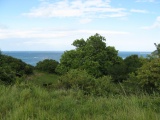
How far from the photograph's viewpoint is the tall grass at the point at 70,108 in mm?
3916

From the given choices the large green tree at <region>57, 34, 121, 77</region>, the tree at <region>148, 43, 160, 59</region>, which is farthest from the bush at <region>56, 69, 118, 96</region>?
the large green tree at <region>57, 34, 121, 77</region>

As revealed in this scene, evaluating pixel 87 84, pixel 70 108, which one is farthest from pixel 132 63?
pixel 70 108

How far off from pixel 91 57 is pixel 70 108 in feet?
115

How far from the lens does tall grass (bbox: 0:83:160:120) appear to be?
3916 mm

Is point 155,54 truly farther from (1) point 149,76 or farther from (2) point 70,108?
(2) point 70,108

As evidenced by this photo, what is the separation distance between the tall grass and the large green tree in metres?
32.1

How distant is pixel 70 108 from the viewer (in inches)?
183

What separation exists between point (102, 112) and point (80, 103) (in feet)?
2.97

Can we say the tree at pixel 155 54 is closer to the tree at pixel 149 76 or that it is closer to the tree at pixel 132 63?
the tree at pixel 149 76

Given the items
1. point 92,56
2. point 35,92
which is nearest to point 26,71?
point 92,56

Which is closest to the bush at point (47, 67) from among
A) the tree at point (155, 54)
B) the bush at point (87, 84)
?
the tree at point (155, 54)

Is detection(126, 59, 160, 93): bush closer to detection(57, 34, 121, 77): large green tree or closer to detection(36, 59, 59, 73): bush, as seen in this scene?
detection(57, 34, 121, 77): large green tree

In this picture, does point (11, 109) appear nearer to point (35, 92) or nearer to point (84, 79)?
point (35, 92)

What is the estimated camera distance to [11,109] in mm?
4516
